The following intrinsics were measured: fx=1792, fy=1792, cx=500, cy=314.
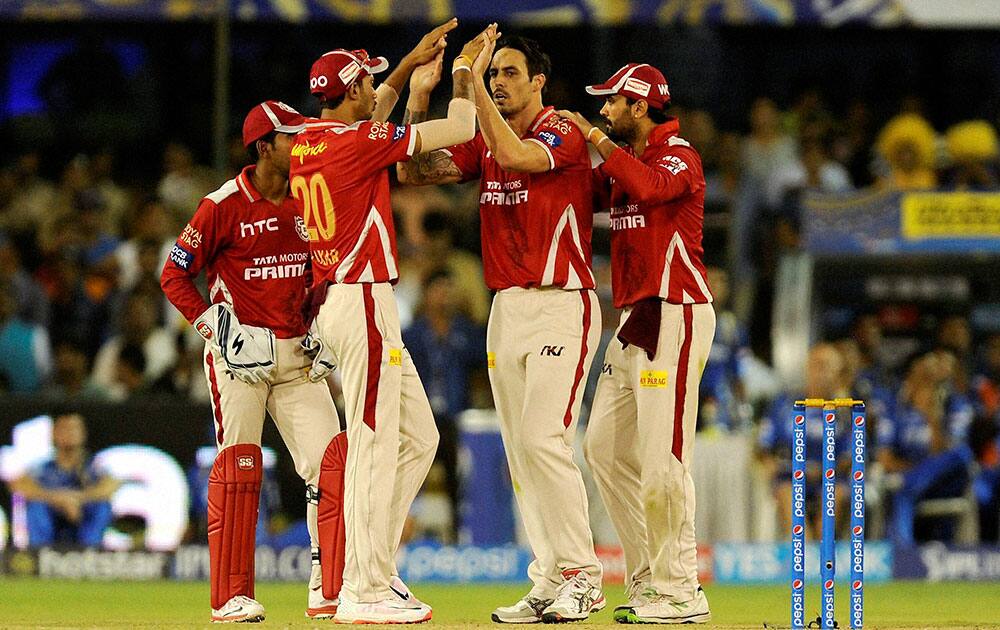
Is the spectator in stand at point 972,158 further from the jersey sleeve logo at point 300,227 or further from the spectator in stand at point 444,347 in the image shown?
the jersey sleeve logo at point 300,227

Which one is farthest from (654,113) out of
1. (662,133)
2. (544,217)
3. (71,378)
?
(71,378)

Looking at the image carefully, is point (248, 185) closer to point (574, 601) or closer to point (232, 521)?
point (232, 521)

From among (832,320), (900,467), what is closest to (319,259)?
(900,467)

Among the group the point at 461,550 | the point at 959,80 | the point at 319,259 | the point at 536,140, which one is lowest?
the point at 461,550

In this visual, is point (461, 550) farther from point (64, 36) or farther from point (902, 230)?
point (64, 36)

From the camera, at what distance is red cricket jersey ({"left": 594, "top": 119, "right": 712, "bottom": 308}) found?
26.0 feet

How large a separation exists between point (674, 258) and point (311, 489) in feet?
6.32

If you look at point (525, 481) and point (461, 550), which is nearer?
point (525, 481)

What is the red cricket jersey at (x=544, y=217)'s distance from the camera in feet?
25.8

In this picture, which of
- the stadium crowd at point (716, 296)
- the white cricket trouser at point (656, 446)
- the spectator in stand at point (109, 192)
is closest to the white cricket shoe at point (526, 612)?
the white cricket trouser at point (656, 446)

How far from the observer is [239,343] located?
7949 mm

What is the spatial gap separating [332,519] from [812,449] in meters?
5.37

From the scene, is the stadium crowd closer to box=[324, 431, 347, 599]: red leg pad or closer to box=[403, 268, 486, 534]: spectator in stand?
box=[403, 268, 486, 534]: spectator in stand

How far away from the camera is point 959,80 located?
672 inches
